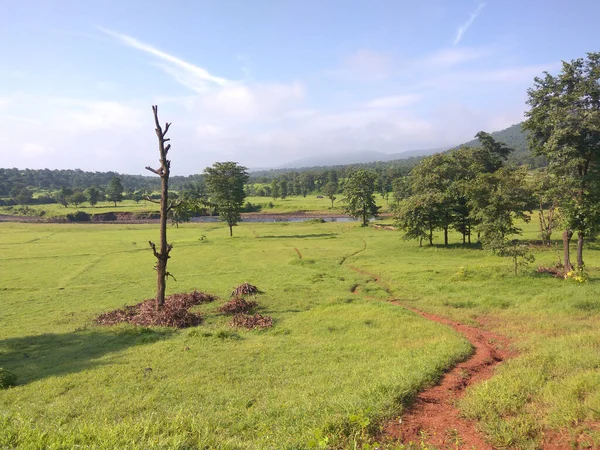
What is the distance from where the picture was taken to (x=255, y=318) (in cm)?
1922

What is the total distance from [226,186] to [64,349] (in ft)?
149

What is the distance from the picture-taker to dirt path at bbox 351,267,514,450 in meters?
7.52

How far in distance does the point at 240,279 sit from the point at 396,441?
24.1 m

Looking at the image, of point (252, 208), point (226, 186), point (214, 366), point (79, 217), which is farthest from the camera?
point (252, 208)

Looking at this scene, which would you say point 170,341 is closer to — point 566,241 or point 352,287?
point 352,287

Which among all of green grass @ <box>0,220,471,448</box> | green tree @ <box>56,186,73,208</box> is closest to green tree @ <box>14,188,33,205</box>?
green tree @ <box>56,186,73,208</box>

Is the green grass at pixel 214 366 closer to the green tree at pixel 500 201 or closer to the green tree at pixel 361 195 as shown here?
the green tree at pixel 500 201

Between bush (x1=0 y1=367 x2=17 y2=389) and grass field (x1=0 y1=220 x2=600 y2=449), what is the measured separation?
331mm

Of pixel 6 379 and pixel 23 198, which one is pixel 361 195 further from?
pixel 23 198

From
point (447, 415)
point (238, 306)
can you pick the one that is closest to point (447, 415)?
point (447, 415)

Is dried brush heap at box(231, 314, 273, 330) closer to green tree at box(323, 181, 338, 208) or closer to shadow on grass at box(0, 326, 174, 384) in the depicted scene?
shadow on grass at box(0, 326, 174, 384)

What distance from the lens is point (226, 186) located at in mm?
59781

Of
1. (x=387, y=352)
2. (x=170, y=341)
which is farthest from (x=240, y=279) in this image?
(x=387, y=352)

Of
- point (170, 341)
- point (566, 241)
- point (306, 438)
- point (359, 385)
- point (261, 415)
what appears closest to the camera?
point (306, 438)
